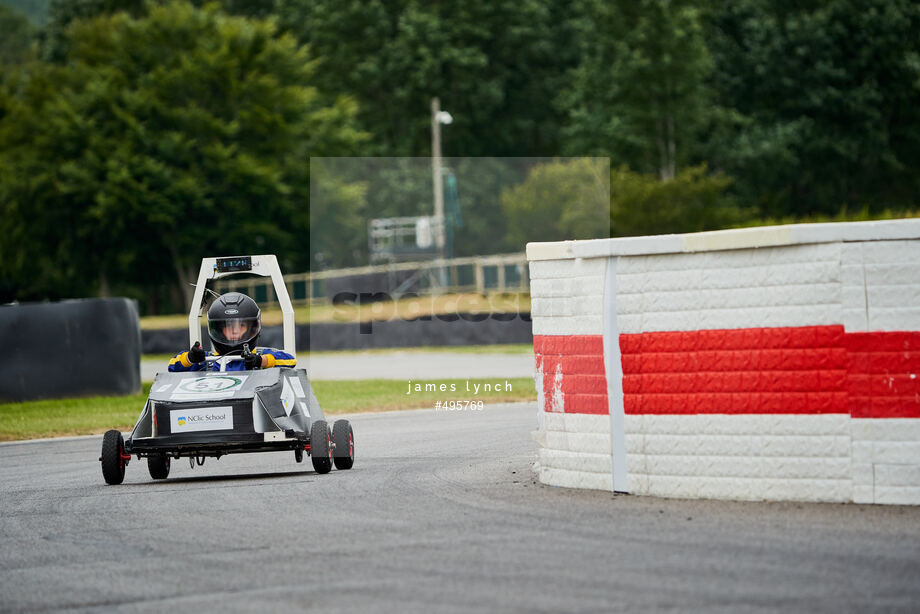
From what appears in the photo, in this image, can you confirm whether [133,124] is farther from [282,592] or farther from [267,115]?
[282,592]

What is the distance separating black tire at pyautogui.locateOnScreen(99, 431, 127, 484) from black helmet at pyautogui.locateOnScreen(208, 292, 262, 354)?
1.20m

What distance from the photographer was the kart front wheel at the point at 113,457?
1181 centimetres

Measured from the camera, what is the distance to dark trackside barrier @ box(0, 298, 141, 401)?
21734 millimetres

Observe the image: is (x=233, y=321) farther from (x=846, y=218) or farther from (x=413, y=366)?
(x=846, y=218)

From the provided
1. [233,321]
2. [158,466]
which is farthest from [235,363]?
[158,466]

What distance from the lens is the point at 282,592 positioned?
685 centimetres

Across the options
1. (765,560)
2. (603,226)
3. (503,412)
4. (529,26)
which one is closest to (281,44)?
(529,26)

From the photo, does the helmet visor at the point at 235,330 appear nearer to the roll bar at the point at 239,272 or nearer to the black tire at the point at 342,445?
the roll bar at the point at 239,272

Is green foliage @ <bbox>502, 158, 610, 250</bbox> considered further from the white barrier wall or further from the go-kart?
the white barrier wall

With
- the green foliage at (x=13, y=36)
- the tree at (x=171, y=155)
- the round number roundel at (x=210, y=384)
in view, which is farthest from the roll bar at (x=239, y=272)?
the green foliage at (x=13, y=36)

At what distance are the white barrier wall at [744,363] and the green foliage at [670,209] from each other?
36600mm

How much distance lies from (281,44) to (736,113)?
18760 mm

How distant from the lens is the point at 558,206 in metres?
49.3

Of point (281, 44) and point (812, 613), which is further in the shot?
point (281, 44)
